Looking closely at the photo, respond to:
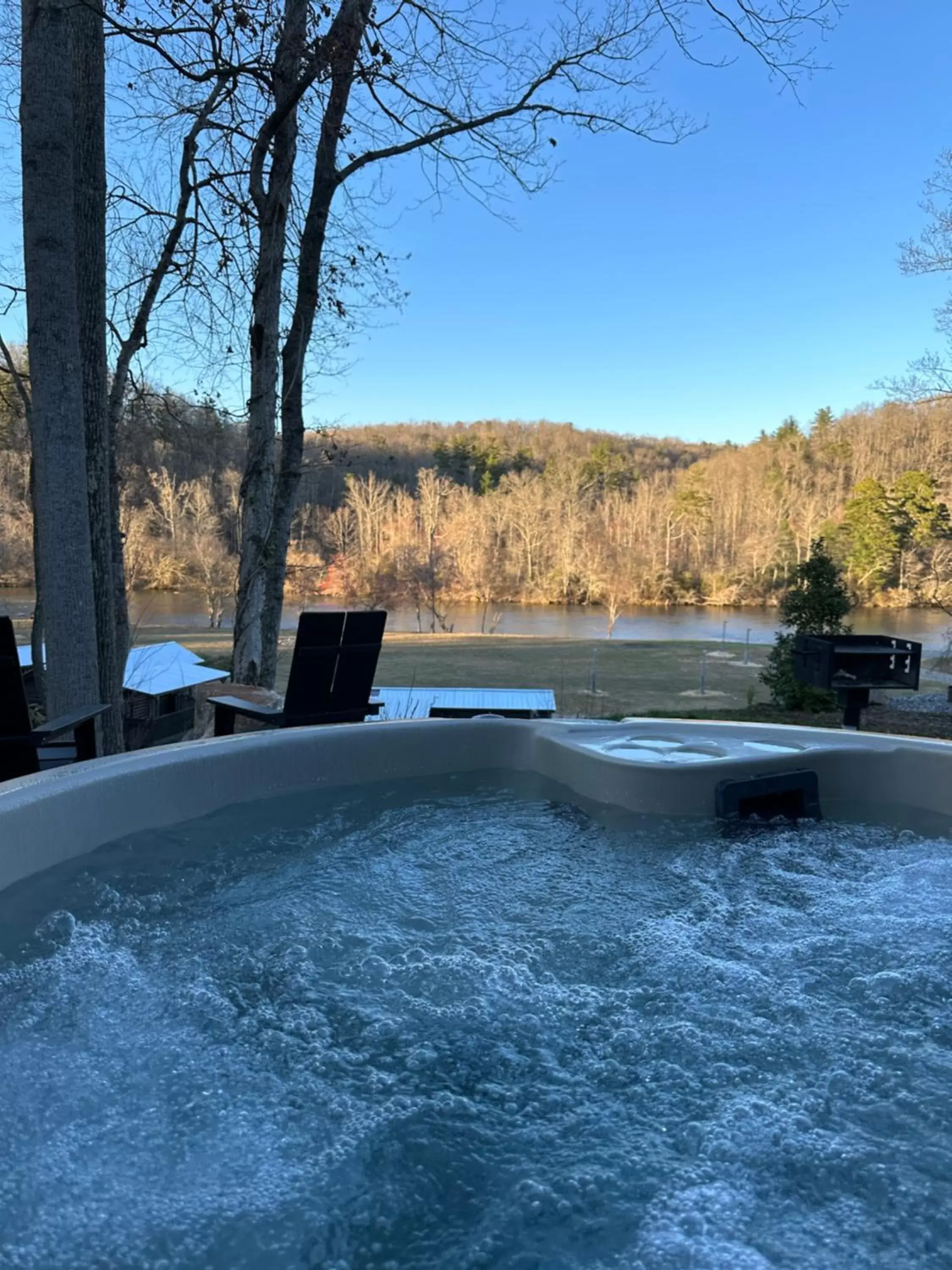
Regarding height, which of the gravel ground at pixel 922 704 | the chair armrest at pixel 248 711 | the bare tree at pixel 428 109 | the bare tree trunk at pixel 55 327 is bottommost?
the gravel ground at pixel 922 704

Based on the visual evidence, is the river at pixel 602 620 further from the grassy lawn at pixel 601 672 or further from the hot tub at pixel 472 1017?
the hot tub at pixel 472 1017

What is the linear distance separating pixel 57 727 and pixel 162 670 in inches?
192

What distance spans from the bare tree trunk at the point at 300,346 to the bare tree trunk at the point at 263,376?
0.38 ft

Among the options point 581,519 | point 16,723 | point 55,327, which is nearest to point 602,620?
point 581,519

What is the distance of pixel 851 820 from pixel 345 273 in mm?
3797

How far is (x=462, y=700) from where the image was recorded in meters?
7.42

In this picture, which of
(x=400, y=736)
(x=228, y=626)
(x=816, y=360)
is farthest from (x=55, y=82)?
(x=228, y=626)

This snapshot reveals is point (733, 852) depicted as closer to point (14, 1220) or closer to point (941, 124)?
point (14, 1220)

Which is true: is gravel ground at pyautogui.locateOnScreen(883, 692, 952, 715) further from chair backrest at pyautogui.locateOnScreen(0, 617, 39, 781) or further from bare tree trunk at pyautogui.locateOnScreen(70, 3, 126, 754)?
chair backrest at pyautogui.locateOnScreen(0, 617, 39, 781)

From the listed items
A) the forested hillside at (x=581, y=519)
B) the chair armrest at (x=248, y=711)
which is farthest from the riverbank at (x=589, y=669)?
the chair armrest at (x=248, y=711)

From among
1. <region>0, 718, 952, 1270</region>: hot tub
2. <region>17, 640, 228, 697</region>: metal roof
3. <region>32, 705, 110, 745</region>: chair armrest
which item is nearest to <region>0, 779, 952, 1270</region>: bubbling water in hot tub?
<region>0, 718, 952, 1270</region>: hot tub

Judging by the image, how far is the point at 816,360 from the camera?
51.6 ft

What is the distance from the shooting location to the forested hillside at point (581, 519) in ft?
45.4

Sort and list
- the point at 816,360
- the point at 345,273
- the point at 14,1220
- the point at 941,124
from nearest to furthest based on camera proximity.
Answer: the point at 14,1220 → the point at 345,273 → the point at 941,124 → the point at 816,360
